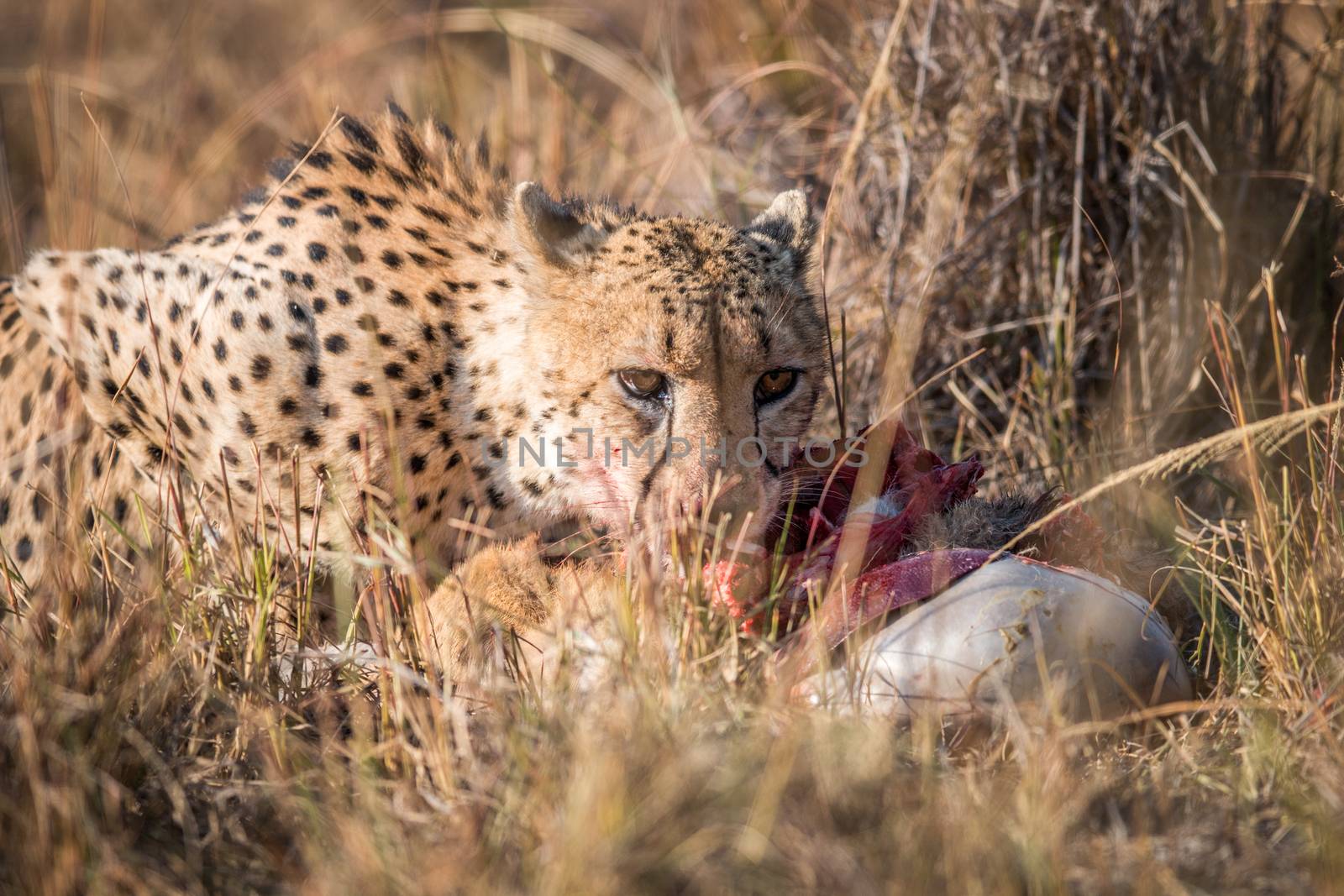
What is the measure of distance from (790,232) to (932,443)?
1017mm

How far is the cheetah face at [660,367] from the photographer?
249 centimetres

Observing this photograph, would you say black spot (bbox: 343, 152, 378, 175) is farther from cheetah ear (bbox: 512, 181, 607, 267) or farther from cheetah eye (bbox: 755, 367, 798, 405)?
cheetah eye (bbox: 755, 367, 798, 405)

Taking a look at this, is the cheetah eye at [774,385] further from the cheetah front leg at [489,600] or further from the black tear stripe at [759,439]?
the cheetah front leg at [489,600]

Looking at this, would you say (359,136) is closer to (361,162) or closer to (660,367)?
(361,162)

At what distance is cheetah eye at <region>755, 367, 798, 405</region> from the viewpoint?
2676 mm

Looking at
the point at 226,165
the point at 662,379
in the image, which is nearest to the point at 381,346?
the point at 662,379

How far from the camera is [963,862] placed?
1.58m

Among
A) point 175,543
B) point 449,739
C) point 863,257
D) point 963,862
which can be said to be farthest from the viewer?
point 863,257

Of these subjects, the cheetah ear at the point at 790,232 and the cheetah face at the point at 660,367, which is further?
the cheetah ear at the point at 790,232

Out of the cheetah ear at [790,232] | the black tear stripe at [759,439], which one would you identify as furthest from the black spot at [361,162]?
the black tear stripe at [759,439]

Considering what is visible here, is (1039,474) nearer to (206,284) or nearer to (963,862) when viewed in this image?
Result: (963,862)

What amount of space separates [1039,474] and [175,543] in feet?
7.26

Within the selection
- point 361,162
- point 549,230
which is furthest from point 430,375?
point 361,162

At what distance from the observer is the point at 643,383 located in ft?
8.38
